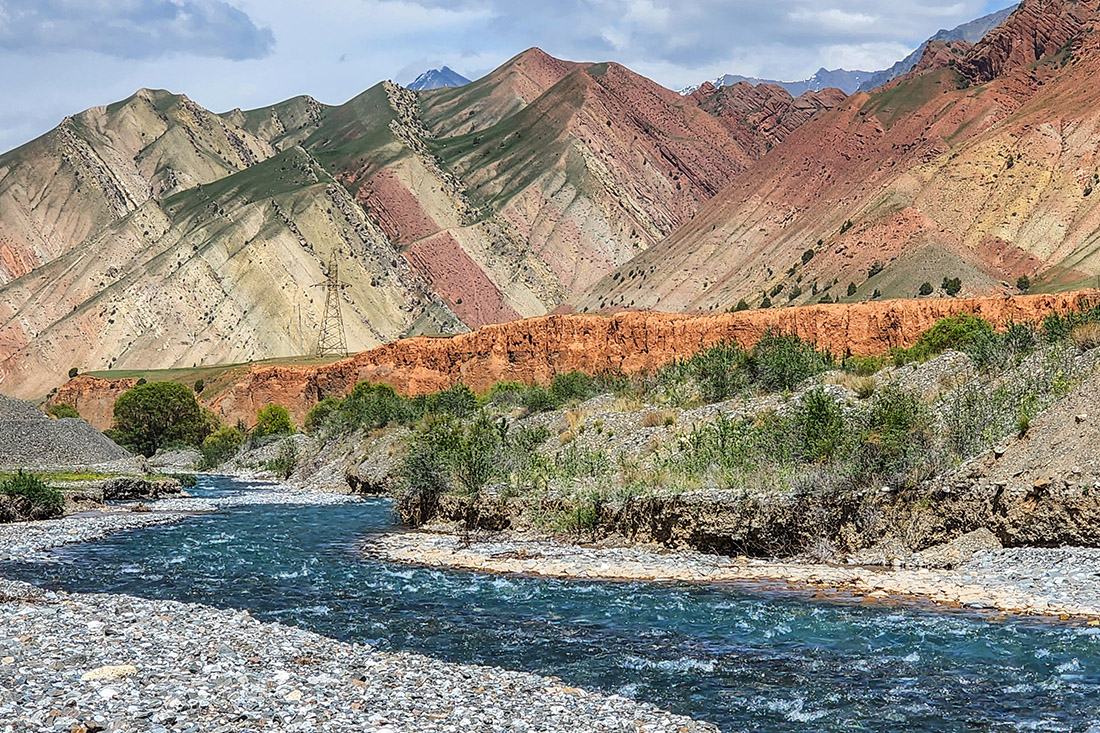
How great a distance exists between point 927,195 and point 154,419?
73424 mm

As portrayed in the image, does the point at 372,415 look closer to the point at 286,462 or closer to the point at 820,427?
the point at 286,462


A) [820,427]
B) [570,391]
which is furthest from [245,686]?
[570,391]

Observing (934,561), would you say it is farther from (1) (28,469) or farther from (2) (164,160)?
(2) (164,160)

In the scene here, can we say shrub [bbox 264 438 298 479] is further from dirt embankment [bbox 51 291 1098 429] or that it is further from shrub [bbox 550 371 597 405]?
dirt embankment [bbox 51 291 1098 429]

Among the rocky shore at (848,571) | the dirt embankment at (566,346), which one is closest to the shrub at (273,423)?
the dirt embankment at (566,346)

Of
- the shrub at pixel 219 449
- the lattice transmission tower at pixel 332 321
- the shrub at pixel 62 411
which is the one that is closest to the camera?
the shrub at pixel 219 449

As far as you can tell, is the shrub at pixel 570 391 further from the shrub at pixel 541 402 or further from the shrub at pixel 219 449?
the shrub at pixel 219 449

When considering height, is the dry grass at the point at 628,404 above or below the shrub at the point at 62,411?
below

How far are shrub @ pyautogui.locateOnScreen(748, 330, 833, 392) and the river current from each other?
15674 mm

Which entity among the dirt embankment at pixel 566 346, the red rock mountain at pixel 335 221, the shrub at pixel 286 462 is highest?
the red rock mountain at pixel 335 221

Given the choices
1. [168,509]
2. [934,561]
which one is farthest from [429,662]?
[168,509]

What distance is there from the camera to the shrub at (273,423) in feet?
261

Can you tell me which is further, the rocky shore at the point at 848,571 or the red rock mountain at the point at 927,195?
the red rock mountain at the point at 927,195

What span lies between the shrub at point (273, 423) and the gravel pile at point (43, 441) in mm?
18224
